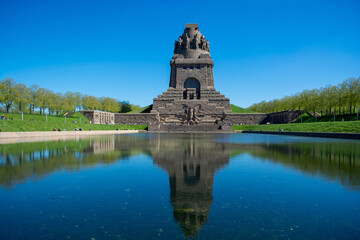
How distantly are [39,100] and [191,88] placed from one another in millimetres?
36865

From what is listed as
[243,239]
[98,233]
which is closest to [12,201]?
[98,233]

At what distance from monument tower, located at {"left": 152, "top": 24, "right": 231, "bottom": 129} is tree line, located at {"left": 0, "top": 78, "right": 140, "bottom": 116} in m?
25.7

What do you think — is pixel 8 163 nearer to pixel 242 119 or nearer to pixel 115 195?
pixel 115 195

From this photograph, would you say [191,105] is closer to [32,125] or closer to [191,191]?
[32,125]

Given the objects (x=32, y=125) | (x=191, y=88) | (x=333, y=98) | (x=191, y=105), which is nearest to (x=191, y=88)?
(x=191, y=88)

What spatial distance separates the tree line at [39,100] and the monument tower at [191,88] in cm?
2566

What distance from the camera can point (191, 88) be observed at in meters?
63.8

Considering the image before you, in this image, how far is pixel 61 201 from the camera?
4520 millimetres

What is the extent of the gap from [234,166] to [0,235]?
6.49m

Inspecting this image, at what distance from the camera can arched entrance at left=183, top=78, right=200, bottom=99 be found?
62719mm

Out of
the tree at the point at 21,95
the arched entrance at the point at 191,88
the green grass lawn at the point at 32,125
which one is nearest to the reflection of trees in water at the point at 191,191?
the green grass lawn at the point at 32,125

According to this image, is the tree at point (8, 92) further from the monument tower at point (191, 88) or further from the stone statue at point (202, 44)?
the stone statue at point (202, 44)

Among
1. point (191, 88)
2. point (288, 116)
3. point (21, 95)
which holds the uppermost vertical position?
point (191, 88)

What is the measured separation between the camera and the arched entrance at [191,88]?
62.7 m
